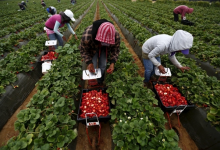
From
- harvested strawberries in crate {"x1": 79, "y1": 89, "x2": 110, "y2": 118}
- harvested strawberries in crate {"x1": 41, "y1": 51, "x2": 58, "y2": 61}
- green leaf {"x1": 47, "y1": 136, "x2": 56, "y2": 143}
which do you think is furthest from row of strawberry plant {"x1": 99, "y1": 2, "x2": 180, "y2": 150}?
harvested strawberries in crate {"x1": 41, "y1": 51, "x2": 58, "y2": 61}

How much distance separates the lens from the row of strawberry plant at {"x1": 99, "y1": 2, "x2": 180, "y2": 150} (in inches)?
68.1

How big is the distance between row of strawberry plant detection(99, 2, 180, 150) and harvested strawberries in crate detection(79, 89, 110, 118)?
0.35m

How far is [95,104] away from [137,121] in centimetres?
115

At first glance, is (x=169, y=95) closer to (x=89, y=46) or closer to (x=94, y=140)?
(x=94, y=140)

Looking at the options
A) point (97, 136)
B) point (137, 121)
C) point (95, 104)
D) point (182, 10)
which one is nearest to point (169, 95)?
point (137, 121)

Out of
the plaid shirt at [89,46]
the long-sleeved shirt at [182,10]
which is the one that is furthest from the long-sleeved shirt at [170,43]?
the long-sleeved shirt at [182,10]

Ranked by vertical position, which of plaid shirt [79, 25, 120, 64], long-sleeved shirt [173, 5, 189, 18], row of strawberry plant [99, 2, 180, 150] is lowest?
row of strawberry plant [99, 2, 180, 150]

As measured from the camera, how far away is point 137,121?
1927 millimetres

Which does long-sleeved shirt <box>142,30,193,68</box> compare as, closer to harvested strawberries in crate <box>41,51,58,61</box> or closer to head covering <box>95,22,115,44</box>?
head covering <box>95,22,115,44</box>

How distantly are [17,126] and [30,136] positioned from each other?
417 mm

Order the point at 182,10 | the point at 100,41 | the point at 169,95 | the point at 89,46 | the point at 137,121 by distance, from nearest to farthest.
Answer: the point at 137,121 < the point at 100,41 < the point at 89,46 < the point at 169,95 < the point at 182,10

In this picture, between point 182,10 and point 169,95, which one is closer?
point 169,95

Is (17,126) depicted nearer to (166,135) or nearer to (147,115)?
(147,115)

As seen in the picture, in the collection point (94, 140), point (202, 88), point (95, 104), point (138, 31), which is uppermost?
point (138, 31)
